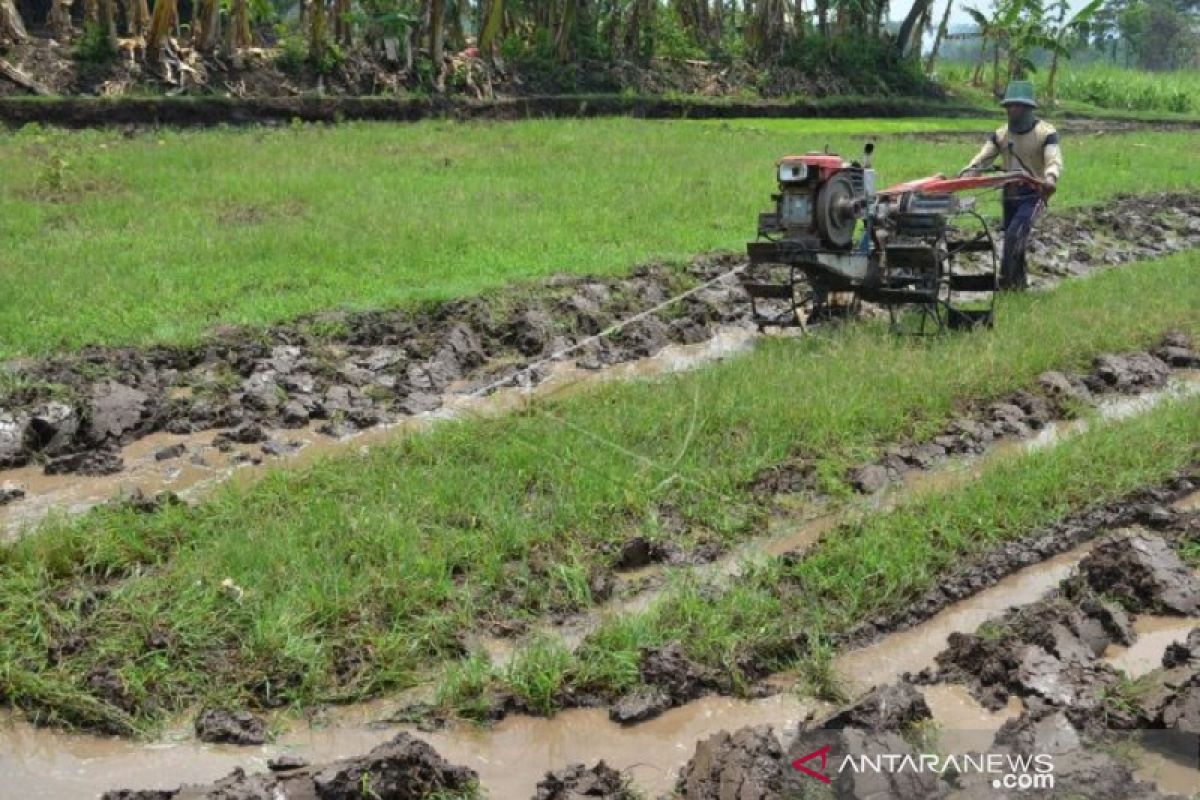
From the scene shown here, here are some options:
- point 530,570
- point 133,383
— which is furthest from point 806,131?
point 530,570

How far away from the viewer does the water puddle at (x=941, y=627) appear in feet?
15.9

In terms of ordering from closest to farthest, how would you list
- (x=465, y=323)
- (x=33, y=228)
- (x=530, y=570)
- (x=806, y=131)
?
(x=530, y=570) → (x=465, y=323) → (x=33, y=228) → (x=806, y=131)

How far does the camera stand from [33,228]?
37.7ft

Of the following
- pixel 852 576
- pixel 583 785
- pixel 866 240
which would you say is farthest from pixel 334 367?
pixel 583 785

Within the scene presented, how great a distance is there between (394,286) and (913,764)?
703cm


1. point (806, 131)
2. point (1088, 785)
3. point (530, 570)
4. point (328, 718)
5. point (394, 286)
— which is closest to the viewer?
point (1088, 785)

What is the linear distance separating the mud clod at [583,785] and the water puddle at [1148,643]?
6.35ft

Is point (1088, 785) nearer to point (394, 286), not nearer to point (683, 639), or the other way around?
point (683, 639)

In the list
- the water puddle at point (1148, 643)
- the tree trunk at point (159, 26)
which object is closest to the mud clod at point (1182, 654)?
the water puddle at point (1148, 643)

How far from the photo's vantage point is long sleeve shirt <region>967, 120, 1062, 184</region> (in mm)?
10219

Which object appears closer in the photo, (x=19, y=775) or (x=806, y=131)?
(x=19, y=775)

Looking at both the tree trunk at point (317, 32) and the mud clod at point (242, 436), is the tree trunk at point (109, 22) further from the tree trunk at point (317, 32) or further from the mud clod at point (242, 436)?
the mud clod at point (242, 436)

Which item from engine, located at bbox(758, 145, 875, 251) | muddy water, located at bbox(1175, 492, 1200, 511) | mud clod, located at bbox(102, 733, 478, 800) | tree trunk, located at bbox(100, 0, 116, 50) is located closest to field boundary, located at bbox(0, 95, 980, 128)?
tree trunk, located at bbox(100, 0, 116, 50)

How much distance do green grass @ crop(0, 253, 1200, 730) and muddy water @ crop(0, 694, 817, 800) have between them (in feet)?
0.44
